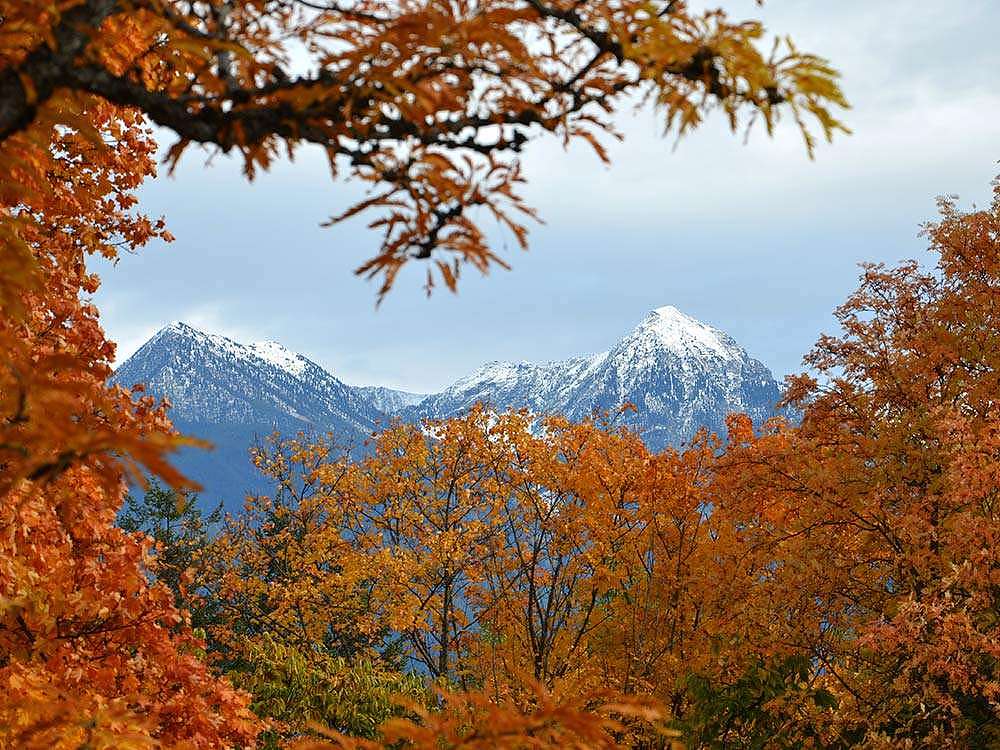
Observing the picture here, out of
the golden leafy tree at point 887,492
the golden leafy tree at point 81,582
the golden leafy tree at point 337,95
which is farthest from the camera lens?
the golden leafy tree at point 887,492

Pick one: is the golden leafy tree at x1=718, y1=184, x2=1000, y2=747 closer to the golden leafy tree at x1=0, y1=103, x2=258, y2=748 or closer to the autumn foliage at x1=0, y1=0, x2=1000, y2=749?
the autumn foliage at x1=0, y1=0, x2=1000, y2=749

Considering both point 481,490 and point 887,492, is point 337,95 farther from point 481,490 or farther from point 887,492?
point 481,490

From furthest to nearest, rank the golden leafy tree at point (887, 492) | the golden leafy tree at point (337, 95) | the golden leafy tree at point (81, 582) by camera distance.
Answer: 1. the golden leafy tree at point (887, 492)
2. the golden leafy tree at point (81, 582)
3. the golden leafy tree at point (337, 95)

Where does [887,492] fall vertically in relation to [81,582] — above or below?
above

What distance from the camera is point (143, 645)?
649 centimetres

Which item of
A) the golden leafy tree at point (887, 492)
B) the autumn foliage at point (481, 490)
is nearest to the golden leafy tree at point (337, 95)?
the autumn foliage at point (481, 490)

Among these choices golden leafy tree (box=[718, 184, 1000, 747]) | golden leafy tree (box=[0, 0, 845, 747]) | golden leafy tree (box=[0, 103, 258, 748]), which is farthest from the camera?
golden leafy tree (box=[718, 184, 1000, 747])

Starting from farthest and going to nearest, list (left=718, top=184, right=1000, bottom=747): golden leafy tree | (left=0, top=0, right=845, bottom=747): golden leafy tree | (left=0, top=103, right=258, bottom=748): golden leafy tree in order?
(left=718, top=184, right=1000, bottom=747): golden leafy tree → (left=0, top=103, right=258, bottom=748): golden leafy tree → (left=0, top=0, right=845, bottom=747): golden leafy tree

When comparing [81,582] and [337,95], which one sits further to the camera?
[81,582]

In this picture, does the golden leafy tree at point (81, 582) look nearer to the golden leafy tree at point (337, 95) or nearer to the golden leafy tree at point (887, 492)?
the golden leafy tree at point (337, 95)

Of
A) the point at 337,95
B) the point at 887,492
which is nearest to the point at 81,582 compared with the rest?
the point at 337,95

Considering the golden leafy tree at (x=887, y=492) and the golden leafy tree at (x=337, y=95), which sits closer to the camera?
the golden leafy tree at (x=337, y=95)

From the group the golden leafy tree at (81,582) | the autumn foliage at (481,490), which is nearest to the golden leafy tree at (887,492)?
the autumn foliage at (481,490)

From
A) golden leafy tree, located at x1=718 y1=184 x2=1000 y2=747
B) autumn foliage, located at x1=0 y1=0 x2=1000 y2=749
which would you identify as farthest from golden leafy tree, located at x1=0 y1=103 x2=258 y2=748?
golden leafy tree, located at x1=718 y1=184 x2=1000 y2=747
